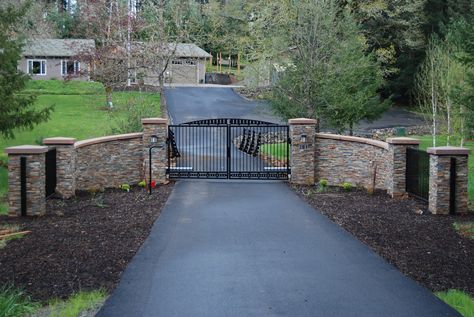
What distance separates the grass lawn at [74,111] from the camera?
26.1m

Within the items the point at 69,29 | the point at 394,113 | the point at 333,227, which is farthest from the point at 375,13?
the point at 69,29

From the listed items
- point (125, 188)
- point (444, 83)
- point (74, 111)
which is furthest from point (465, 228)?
point (74, 111)

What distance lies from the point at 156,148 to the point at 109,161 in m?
1.31

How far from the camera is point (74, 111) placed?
124ft

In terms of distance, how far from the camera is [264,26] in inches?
1013

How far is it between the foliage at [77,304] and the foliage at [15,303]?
8.9 inches

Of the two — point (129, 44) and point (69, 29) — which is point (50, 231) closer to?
point (129, 44)

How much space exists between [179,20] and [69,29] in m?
36.4

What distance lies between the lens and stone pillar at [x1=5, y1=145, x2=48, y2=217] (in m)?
12.5

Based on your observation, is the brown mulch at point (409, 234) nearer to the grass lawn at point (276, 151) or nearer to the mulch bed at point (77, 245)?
the mulch bed at point (77, 245)

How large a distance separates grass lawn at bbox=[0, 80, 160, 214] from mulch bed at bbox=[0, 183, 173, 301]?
9.21 ft

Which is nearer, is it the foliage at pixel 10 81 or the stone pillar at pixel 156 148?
the foliage at pixel 10 81

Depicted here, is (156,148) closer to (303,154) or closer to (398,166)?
(303,154)

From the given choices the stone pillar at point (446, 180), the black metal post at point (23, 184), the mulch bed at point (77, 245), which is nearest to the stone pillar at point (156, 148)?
the mulch bed at point (77, 245)
